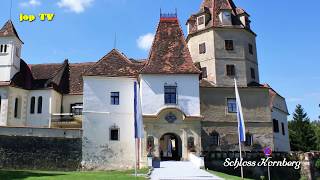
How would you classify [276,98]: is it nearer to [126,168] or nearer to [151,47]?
[151,47]

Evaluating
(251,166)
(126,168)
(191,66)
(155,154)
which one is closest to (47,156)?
(126,168)

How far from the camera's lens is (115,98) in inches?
1421

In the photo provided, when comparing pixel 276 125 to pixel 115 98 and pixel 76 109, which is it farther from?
pixel 76 109

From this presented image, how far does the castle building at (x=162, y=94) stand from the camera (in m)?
34.1

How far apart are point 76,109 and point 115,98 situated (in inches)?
265

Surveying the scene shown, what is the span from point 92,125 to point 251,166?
14.8 metres

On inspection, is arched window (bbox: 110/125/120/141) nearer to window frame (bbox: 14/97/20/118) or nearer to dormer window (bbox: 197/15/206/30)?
window frame (bbox: 14/97/20/118)

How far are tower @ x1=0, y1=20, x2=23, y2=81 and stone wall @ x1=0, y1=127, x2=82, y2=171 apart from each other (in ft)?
29.5

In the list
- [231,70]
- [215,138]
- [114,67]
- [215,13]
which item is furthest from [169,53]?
[215,138]

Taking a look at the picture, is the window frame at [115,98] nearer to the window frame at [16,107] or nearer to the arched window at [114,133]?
the arched window at [114,133]

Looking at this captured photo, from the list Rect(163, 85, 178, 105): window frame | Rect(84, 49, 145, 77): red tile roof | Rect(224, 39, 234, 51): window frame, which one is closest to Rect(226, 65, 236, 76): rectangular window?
Rect(224, 39, 234, 51): window frame

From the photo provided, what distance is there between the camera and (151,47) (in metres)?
36.8

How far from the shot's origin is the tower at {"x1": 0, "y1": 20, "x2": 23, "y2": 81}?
3991 centimetres

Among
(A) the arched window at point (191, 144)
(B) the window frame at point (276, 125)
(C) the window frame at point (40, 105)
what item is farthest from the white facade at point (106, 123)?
(B) the window frame at point (276, 125)
